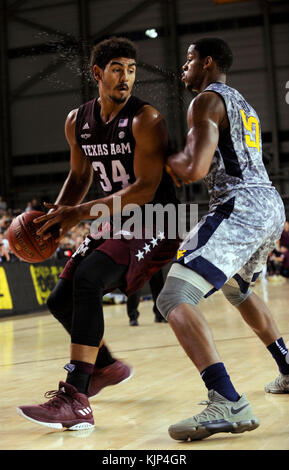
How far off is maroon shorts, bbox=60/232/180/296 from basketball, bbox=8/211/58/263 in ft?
0.54

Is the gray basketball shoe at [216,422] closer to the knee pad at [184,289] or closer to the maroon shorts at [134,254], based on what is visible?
the knee pad at [184,289]

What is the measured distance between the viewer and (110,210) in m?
3.50

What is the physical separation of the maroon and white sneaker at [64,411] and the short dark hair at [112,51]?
1801mm

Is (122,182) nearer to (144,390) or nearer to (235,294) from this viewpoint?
(235,294)

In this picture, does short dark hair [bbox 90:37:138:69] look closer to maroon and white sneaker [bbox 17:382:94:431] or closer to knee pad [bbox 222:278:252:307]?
knee pad [bbox 222:278:252:307]

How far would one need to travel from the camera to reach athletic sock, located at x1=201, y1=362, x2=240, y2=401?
9.78 ft

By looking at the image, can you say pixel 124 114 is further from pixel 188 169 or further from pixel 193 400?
pixel 193 400

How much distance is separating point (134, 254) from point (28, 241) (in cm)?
63

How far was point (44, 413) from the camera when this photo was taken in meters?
3.21

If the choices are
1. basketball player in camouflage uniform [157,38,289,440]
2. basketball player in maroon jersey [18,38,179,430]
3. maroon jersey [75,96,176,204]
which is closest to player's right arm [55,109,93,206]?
basketball player in maroon jersey [18,38,179,430]

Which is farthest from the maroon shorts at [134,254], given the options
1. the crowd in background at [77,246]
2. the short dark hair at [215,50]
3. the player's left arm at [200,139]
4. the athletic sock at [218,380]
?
the crowd in background at [77,246]

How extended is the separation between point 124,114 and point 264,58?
19.3 meters

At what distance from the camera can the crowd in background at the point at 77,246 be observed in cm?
1298

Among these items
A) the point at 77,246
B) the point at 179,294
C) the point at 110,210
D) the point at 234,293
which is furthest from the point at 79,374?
the point at 77,246
